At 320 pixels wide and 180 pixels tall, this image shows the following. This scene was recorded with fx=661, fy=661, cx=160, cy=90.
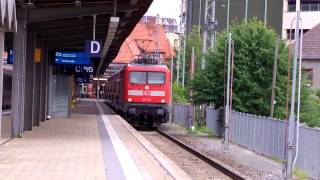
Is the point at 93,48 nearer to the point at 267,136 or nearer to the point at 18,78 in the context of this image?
the point at 18,78

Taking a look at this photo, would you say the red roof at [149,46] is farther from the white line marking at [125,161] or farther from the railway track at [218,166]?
the white line marking at [125,161]

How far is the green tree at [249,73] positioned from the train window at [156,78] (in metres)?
4.75

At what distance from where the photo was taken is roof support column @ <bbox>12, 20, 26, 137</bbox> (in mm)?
19828

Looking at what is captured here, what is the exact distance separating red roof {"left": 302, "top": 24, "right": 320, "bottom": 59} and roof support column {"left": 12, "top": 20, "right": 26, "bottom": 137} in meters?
39.2

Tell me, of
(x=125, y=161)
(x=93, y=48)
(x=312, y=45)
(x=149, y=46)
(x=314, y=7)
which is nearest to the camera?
(x=125, y=161)

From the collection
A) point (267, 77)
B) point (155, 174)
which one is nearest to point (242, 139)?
point (267, 77)

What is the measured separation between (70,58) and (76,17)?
913cm

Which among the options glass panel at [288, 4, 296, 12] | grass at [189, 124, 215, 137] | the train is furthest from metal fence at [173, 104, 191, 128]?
glass panel at [288, 4, 296, 12]

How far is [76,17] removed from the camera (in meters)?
22.5

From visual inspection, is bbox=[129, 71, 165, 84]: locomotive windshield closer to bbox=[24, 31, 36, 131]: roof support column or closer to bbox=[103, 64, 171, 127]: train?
bbox=[103, 64, 171, 127]: train

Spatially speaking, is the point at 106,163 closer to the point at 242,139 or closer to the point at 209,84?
the point at 242,139

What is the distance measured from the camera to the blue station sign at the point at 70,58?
3145 cm

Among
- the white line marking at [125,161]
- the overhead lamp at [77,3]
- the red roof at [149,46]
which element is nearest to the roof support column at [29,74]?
the overhead lamp at [77,3]

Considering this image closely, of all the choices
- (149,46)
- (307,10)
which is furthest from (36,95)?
(149,46)
